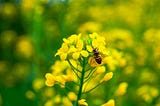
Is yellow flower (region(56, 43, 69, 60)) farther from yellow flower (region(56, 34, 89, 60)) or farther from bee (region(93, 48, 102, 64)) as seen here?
bee (region(93, 48, 102, 64))

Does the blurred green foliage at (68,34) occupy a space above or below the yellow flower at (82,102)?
above

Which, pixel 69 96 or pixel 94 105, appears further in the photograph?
pixel 94 105

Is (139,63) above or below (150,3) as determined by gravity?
below

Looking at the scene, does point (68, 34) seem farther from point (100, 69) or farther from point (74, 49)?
point (74, 49)

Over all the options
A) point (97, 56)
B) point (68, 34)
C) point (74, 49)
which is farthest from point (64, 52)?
point (68, 34)

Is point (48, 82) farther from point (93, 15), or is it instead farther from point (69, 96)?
point (93, 15)

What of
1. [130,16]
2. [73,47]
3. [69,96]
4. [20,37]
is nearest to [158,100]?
[69,96]

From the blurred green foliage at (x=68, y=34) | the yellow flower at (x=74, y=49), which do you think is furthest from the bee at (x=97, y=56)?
the blurred green foliage at (x=68, y=34)

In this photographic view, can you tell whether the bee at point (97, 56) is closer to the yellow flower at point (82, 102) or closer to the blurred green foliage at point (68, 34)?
the yellow flower at point (82, 102)
